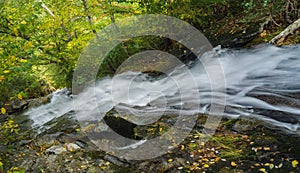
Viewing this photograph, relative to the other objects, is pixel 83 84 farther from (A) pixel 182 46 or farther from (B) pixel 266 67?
(B) pixel 266 67

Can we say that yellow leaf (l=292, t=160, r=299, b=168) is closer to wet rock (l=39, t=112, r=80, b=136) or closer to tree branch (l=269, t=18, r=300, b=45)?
tree branch (l=269, t=18, r=300, b=45)

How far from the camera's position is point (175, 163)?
3.08 m

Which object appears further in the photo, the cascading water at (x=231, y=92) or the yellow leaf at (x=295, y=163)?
the cascading water at (x=231, y=92)

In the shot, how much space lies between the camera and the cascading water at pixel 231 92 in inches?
144

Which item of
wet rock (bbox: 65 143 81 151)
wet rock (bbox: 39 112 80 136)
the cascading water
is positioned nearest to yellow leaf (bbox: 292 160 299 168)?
the cascading water

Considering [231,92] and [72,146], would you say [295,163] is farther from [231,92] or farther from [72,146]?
[72,146]

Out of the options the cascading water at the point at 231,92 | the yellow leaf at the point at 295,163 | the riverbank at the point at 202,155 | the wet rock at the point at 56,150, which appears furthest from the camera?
the wet rock at the point at 56,150

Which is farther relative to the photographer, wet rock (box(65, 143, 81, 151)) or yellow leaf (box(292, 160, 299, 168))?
wet rock (box(65, 143, 81, 151))

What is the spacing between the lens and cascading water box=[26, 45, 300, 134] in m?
3.65

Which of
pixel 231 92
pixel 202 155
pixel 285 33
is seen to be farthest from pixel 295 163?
pixel 285 33

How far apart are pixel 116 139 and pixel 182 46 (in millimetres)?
4198

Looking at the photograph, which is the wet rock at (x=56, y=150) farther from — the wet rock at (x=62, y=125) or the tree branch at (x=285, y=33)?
the tree branch at (x=285, y=33)

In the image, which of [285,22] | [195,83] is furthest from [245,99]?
[285,22]

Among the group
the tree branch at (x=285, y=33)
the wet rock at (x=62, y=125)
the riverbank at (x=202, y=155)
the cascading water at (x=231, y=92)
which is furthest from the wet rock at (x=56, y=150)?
the tree branch at (x=285, y=33)
